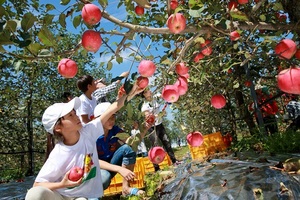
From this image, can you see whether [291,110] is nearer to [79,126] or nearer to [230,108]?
[230,108]

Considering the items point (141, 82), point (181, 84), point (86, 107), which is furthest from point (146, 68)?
point (86, 107)

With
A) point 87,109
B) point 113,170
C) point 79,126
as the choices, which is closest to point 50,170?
point 79,126

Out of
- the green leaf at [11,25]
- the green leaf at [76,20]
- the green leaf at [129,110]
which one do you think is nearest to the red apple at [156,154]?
the green leaf at [129,110]

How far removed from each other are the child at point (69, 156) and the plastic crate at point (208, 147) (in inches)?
127

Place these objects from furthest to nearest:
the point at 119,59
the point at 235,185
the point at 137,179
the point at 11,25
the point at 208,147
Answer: the point at 208,147 → the point at 137,179 → the point at 235,185 → the point at 119,59 → the point at 11,25

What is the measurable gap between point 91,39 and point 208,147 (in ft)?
13.7

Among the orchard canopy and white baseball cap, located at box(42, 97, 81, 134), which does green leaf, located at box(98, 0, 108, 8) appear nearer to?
the orchard canopy

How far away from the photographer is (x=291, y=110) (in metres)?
6.73

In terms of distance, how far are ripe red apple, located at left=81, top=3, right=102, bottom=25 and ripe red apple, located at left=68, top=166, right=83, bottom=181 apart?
3.33 ft

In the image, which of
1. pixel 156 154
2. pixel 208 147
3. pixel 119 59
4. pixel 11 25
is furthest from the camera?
pixel 208 147

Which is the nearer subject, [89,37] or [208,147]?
[89,37]

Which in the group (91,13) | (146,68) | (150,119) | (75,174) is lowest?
(75,174)

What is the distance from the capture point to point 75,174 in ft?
6.80

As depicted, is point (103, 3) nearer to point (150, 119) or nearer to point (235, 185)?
point (150, 119)
